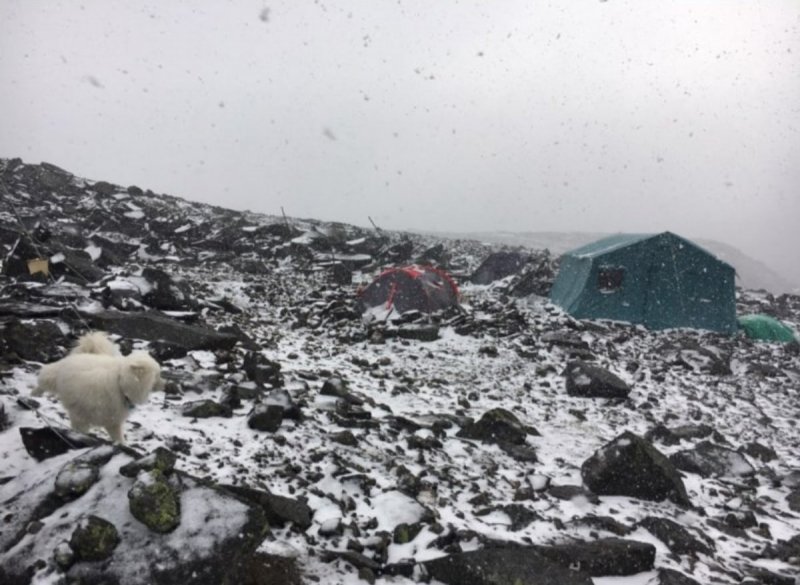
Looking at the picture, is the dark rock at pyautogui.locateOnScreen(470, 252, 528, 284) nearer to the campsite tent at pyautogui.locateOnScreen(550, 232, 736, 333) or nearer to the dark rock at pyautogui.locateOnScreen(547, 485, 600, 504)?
the campsite tent at pyautogui.locateOnScreen(550, 232, 736, 333)

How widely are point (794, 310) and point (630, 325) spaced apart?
10.6 m

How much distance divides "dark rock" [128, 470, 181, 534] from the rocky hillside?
12mm

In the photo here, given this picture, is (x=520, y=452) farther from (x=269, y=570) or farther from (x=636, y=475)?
(x=269, y=570)

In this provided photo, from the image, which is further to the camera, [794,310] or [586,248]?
[794,310]

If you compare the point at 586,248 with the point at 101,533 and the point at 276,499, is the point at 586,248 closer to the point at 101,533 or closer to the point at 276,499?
the point at 276,499

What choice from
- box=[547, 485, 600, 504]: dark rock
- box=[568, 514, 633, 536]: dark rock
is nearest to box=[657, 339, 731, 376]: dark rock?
box=[547, 485, 600, 504]: dark rock

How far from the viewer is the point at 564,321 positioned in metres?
13.6

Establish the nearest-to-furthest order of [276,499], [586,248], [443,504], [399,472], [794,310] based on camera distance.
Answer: [276,499], [443,504], [399,472], [586,248], [794,310]

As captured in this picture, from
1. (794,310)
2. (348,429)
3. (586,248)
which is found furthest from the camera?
(794,310)

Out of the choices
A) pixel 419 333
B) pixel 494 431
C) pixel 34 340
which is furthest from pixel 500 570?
pixel 419 333

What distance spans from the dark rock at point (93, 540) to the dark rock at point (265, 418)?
2.54 m

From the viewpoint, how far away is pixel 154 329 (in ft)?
25.5

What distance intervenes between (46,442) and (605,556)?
15.9 ft

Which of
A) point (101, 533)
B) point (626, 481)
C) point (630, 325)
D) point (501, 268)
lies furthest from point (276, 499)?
point (501, 268)
